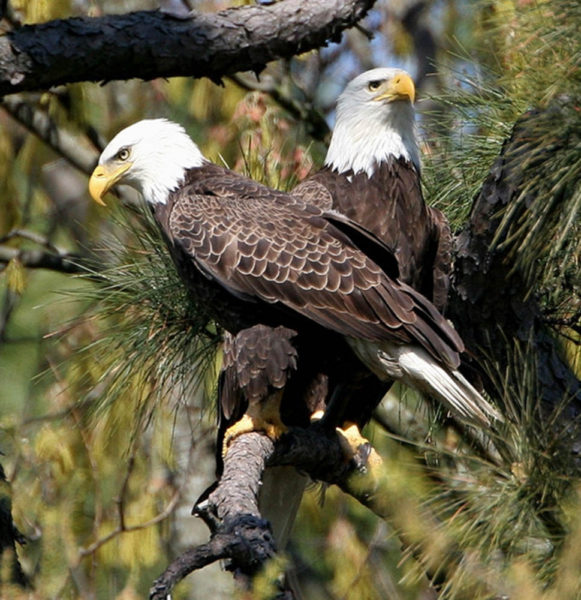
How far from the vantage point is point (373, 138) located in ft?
A: 12.0

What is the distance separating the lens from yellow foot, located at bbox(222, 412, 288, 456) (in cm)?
315

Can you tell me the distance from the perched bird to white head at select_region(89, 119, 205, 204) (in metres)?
0.37

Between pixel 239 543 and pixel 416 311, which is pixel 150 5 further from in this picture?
pixel 239 543

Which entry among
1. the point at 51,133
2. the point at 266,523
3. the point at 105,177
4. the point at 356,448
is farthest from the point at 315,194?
the point at 51,133

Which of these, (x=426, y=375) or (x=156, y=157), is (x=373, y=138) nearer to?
(x=156, y=157)

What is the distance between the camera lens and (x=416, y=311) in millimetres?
3062

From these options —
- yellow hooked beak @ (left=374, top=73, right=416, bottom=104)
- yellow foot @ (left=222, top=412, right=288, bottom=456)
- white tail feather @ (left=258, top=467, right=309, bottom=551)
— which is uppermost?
yellow hooked beak @ (left=374, top=73, right=416, bottom=104)

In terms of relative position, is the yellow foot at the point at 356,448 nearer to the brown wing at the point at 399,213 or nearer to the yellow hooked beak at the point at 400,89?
the brown wing at the point at 399,213

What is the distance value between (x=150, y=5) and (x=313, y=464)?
4181 millimetres

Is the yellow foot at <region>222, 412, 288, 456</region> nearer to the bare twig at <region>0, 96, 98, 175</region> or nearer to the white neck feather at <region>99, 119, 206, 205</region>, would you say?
the white neck feather at <region>99, 119, 206, 205</region>

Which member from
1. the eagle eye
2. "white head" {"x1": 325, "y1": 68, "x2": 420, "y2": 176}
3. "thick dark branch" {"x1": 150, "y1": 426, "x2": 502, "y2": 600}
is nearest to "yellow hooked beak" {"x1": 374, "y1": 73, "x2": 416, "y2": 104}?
"white head" {"x1": 325, "y1": 68, "x2": 420, "y2": 176}

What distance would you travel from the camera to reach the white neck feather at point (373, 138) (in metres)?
3.62

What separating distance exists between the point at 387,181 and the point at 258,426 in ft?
2.86

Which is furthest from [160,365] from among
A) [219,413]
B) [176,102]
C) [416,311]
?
[176,102]
